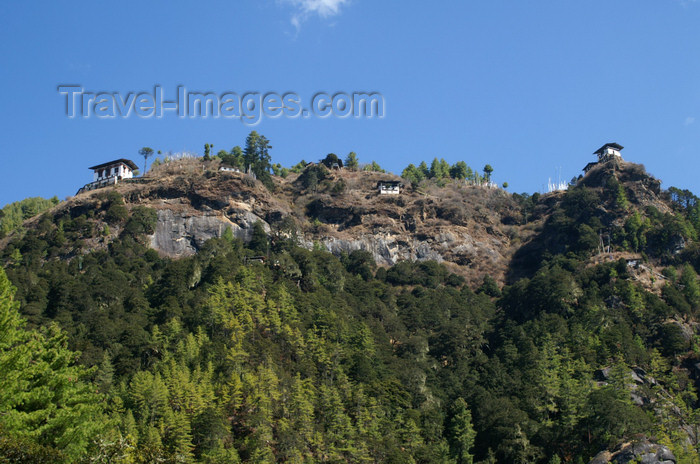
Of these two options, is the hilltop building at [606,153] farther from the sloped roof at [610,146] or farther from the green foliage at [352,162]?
the green foliage at [352,162]

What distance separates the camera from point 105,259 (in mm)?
97500

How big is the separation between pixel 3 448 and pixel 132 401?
125 ft

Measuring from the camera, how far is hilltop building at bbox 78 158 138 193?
121 metres

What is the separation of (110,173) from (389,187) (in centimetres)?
4655

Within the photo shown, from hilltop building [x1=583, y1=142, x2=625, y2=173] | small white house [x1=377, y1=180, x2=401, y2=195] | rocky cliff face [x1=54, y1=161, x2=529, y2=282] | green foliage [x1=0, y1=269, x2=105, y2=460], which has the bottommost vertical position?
green foliage [x1=0, y1=269, x2=105, y2=460]

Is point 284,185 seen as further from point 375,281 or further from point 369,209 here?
point 375,281

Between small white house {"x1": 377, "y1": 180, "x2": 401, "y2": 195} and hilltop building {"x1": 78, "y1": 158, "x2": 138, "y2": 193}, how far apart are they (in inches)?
1651

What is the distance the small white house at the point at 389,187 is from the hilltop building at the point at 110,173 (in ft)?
138

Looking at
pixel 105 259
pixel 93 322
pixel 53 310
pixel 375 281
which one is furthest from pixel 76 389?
pixel 375 281

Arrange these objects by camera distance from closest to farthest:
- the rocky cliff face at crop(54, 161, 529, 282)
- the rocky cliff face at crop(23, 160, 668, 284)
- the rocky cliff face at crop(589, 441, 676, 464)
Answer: the rocky cliff face at crop(589, 441, 676, 464), the rocky cliff face at crop(54, 161, 529, 282), the rocky cliff face at crop(23, 160, 668, 284)

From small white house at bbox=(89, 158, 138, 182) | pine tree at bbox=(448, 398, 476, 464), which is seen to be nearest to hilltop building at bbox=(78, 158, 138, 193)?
small white house at bbox=(89, 158, 138, 182)

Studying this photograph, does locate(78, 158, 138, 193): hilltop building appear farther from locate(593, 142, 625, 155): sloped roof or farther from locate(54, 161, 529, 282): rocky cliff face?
locate(593, 142, 625, 155): sloped roof

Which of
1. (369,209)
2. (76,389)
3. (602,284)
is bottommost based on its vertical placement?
(76,389)

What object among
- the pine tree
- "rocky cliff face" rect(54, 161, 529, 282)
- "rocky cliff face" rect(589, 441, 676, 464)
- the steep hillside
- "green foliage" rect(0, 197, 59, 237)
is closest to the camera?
"rocky cliff face" rect(589, 441, 676, 464)
